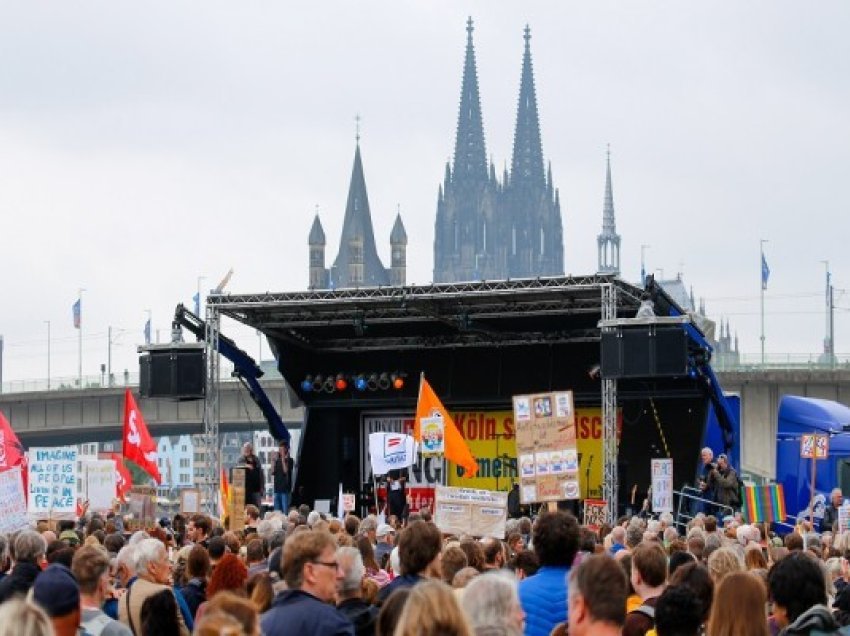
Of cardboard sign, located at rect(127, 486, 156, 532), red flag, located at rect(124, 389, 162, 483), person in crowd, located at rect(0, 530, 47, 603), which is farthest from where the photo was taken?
red flag, located at rect(124, 389, 162, 483)

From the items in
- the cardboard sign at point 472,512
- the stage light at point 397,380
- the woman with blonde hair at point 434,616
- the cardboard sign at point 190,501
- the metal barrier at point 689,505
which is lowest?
the metal barrier at point 689,505

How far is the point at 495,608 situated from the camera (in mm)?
5988

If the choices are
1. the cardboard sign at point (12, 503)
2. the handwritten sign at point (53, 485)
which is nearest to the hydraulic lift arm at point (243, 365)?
the handwritten sign at point (53, 485)

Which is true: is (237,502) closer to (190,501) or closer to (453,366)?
(190,501)

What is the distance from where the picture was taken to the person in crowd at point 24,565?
30.9 feet

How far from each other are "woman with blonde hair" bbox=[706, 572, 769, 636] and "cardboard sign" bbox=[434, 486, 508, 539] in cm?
877

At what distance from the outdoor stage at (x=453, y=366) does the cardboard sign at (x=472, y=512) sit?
10624mm

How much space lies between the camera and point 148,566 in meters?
9.19

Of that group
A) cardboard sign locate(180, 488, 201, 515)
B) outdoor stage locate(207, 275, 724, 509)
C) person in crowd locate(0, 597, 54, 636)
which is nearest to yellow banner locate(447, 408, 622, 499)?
outdoor stage locate(207, 275, 724, 509)

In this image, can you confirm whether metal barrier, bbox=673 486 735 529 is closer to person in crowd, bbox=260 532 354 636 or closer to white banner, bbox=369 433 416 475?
white banner, bbox=369 433 416 475

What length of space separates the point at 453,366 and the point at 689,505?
4880mm

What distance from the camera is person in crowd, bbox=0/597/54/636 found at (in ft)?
15.5

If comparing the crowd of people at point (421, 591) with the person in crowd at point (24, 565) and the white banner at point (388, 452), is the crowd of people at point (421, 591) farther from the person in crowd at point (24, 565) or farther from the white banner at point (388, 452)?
the white banner at point (388, 452)

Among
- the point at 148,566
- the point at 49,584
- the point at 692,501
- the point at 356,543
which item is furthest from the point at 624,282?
the point at 49,584
